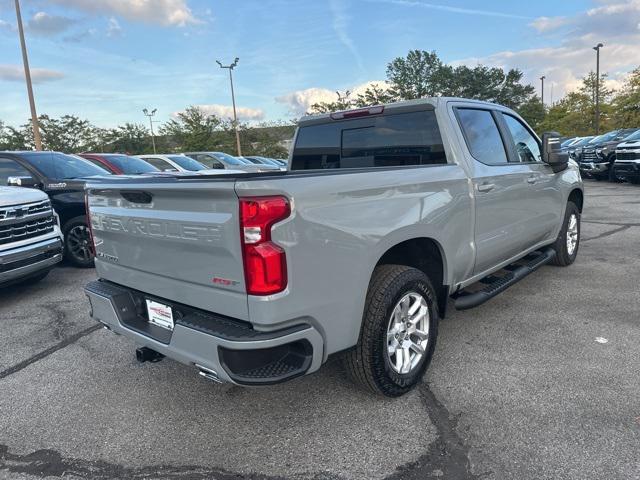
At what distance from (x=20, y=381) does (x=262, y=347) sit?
235 centimetres

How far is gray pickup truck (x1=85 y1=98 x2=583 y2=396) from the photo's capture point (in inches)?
85.0

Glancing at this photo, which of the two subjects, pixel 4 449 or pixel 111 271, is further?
pixel 111 271

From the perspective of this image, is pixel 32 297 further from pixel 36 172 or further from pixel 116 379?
pixel 116 379

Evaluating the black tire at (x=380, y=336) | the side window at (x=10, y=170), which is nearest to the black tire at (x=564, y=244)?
the black tire at (x=380, y=336)

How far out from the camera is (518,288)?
5.02 metres

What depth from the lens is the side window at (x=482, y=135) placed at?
3.68 m

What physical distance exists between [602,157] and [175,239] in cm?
1759

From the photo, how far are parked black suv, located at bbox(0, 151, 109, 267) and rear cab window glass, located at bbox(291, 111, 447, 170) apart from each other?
150 inches

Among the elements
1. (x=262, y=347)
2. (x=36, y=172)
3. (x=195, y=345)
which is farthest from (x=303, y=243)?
(x=36, y=172)

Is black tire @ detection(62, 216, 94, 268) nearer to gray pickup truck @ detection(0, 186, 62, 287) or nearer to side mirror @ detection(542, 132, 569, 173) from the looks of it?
gray pickup truck @ detection(0, 186, 62, 287)

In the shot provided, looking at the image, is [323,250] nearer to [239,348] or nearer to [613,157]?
[239,348]

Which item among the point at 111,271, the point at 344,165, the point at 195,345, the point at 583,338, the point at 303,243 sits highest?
the point at 344,165

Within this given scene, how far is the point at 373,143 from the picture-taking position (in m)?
3.85

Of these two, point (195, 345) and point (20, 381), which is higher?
point (195, 345)
